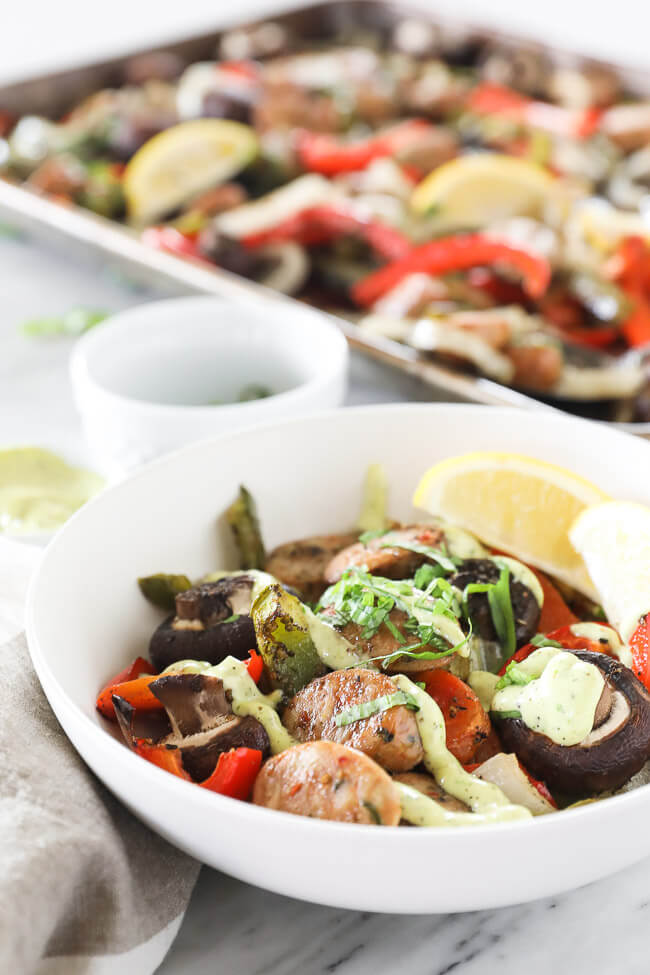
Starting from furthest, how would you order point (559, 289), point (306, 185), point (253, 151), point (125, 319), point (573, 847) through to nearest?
1. point (253, 151)
2. point (306, 185)
3. point (559, 289)
4. point (125, 319)
5. point (573, 847)

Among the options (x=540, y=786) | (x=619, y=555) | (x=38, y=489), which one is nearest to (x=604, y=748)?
(x=540, y=786)

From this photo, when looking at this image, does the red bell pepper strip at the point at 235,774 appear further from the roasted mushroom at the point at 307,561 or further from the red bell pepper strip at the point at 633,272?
the red bell pepper strip at the point at 633,272

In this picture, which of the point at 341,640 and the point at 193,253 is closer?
the point at 341,640

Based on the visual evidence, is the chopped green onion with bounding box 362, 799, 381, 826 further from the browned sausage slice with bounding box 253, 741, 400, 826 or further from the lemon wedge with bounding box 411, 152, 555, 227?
the lemon wedge with bounding box 411, 152, 555, 227

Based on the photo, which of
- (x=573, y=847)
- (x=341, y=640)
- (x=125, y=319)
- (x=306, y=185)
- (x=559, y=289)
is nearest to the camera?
(x=573, y=847)

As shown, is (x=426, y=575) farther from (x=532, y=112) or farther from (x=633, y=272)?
(x=532, y=112)

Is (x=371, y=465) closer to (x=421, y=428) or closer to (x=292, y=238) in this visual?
(x=421, y=428)

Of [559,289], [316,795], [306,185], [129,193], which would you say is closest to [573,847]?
[316,795]
